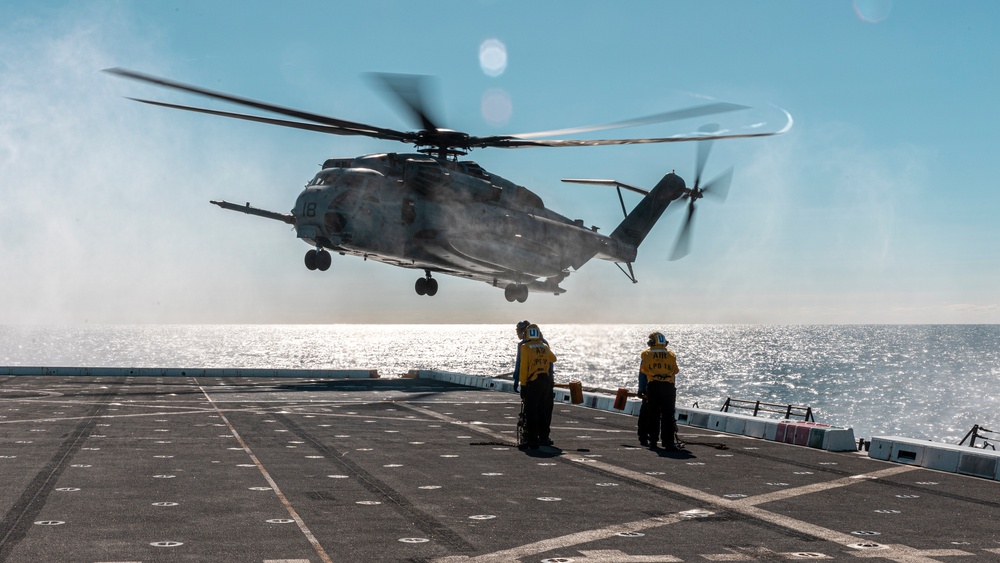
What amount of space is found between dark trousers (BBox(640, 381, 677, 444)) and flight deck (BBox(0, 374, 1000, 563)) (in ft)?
1.47

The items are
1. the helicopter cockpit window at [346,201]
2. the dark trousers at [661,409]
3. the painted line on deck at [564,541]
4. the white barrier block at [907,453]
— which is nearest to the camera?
the painted line on deck at [564,541]

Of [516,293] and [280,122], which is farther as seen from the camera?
[516,293]

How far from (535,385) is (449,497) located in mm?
5936

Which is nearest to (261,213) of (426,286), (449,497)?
(426,286)

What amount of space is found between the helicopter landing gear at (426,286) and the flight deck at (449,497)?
15.8 meters

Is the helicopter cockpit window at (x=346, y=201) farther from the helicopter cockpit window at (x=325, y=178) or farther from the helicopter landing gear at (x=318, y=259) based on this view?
the helicopter landing gear at (x=318, y=259)

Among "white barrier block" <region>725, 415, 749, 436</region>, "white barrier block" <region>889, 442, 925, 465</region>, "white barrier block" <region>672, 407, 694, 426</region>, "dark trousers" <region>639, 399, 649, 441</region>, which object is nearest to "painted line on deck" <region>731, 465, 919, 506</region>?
"white barrier block" <region>889, 442, 925, 465</region>

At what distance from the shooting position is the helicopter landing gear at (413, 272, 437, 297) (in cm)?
3766

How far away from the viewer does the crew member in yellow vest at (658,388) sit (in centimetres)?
1766

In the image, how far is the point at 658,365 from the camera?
1780 cm

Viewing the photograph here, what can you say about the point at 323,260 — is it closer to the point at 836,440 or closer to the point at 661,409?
the point at 661,409

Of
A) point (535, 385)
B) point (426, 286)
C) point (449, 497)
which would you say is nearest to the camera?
point (449, 497)

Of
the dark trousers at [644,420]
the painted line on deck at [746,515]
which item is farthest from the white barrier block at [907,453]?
the dark trousers at [644,420]

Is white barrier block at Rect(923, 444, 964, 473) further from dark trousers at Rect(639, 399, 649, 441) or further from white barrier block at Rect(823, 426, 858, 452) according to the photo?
dark trousers at Rect(639, 399, 649, 441)
